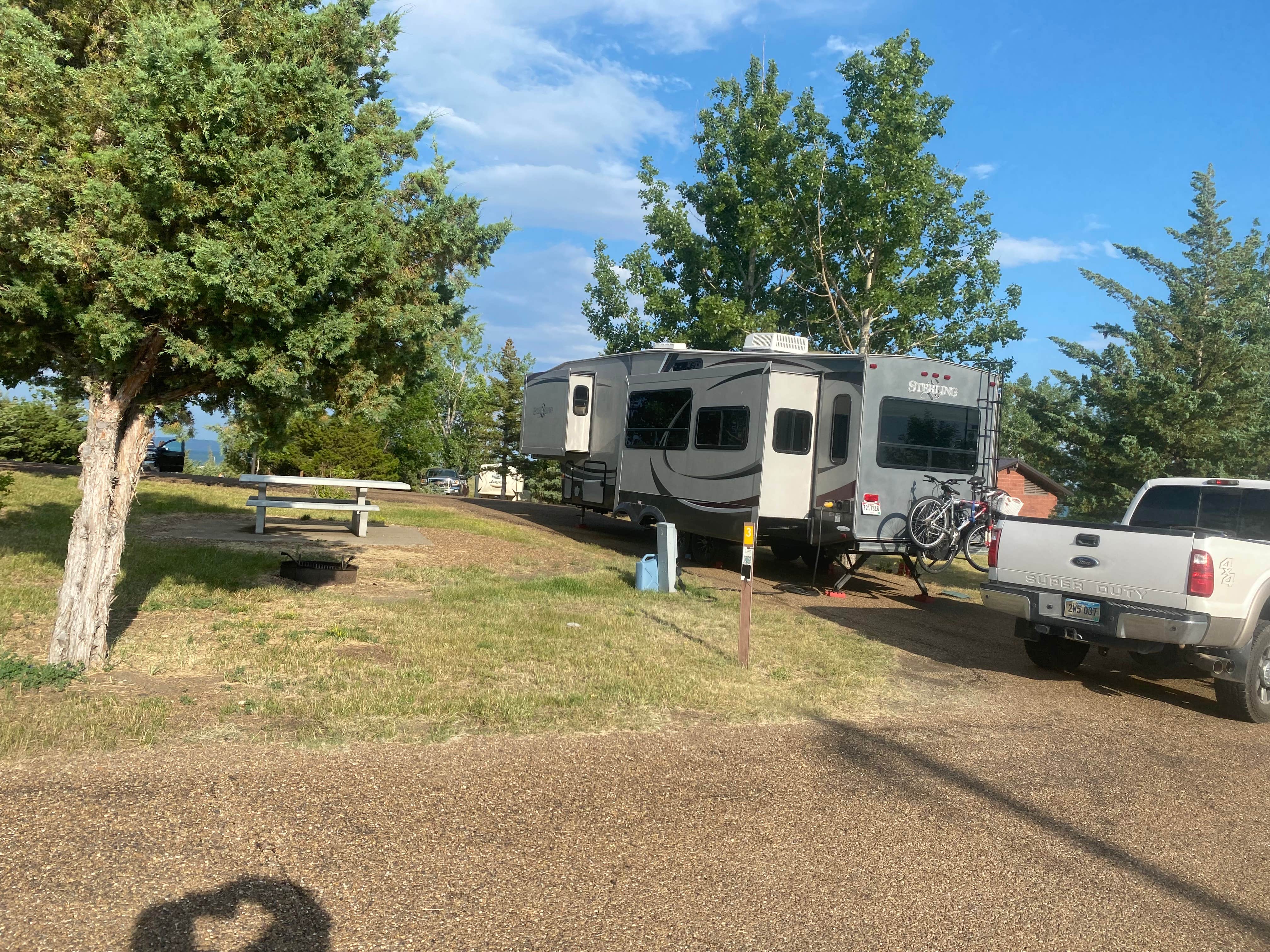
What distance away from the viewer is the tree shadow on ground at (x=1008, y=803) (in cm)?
393

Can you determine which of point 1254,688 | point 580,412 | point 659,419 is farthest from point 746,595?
point 580,412

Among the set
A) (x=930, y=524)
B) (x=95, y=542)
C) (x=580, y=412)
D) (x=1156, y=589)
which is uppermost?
(x=580, y=412)

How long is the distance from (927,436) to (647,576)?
4.29 metres

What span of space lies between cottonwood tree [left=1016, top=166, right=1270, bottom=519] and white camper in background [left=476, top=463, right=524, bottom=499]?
2373 cm

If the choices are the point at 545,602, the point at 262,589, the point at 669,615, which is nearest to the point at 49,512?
the point at 262,589

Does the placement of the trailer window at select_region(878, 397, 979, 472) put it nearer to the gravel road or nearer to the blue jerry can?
the blue jerry can

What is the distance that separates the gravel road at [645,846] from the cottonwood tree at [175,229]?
8.37 ft

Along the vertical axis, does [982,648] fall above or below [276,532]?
below

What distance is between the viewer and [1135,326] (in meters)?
21.8

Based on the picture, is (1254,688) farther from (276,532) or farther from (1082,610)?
(276,532)

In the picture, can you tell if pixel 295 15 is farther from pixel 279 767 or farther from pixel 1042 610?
pixel 1042 610

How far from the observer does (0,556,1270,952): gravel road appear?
11.0 ft

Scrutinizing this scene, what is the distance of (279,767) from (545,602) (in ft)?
17.5

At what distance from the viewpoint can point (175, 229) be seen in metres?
5.83
